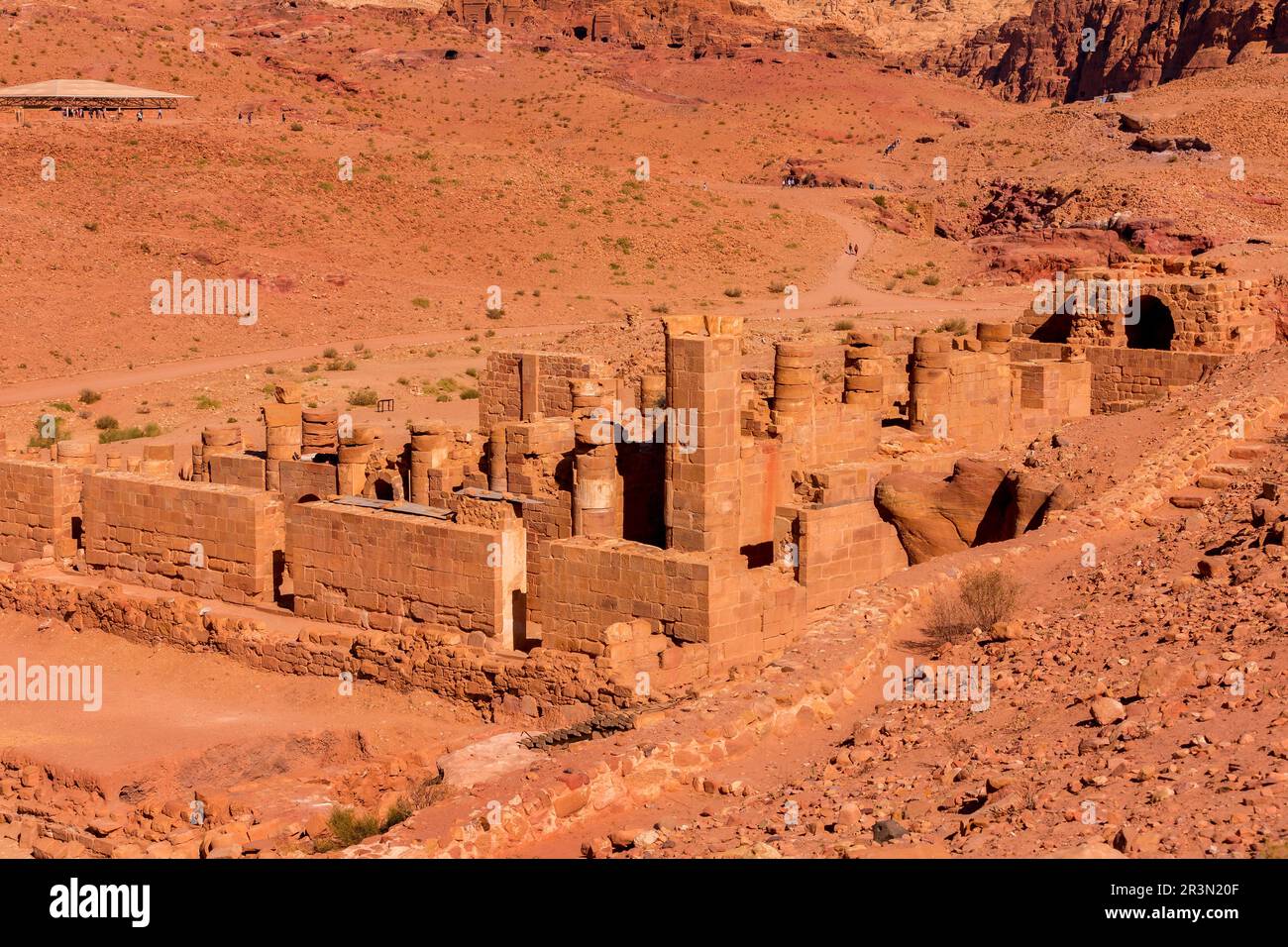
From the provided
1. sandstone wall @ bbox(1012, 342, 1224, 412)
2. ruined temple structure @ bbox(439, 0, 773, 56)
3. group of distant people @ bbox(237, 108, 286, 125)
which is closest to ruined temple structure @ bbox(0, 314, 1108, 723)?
sandstone wall @ bbox(1012, 342, 1224, 412)

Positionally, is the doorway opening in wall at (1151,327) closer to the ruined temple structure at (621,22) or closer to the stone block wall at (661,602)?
the stone block wall at (661,602)

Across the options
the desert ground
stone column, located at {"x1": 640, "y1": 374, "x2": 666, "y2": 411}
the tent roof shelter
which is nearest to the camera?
the desert ground

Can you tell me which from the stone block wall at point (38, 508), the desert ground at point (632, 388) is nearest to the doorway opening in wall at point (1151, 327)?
the desert ground at point (632, 388)

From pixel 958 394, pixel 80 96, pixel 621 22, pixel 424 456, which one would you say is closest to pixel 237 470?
pixel 424 456

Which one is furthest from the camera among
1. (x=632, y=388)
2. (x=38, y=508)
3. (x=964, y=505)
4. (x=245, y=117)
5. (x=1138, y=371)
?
(x=245, y=117)

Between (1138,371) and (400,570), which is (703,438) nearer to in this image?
(400,570)

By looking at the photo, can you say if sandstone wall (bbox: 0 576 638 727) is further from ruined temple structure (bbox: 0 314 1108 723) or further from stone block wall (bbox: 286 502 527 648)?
stone block wall (bbox: 286 502 527 648)

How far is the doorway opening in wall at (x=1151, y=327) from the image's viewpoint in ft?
95.6

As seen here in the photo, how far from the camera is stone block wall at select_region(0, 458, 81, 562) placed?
71.4 feet

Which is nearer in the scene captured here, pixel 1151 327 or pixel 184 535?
pixel 184 535

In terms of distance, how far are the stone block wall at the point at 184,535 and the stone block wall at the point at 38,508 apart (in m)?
0.77

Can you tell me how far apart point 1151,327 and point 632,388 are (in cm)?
1016

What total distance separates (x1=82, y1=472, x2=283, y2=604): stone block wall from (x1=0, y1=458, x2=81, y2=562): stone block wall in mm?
769

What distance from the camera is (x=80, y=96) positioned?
195 feet
